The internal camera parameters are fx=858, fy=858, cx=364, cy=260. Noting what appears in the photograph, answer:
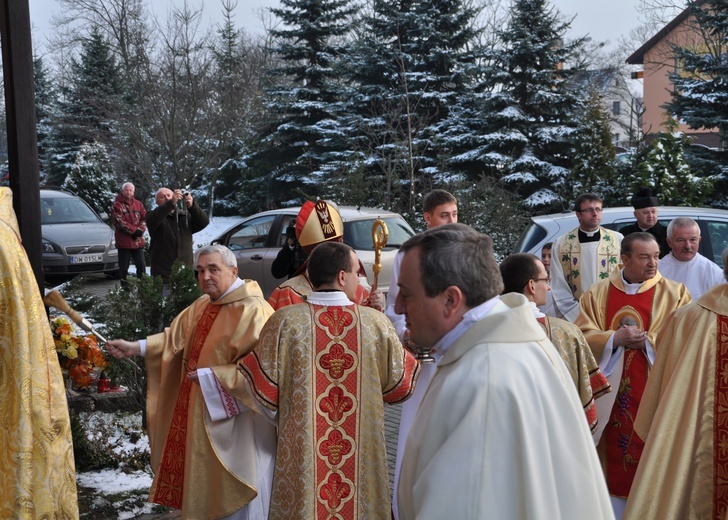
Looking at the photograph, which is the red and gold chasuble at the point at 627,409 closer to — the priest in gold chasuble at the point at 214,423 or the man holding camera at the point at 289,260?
the priest in gold chasuble at the point at 214,423

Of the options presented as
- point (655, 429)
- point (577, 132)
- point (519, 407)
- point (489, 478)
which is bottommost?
point (655, 429)

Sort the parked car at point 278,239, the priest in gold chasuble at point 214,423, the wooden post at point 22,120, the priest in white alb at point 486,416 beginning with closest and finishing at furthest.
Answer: the priest in white alb at point 486,416 → the wooden post at point 22,120 → the priest in gold chasuble at point 214,423 → the parked car at point 278,239

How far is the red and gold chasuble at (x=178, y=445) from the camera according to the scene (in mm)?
4973

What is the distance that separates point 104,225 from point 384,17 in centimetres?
1426

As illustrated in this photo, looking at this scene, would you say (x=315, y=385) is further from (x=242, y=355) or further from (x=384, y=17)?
(x=384, y=17)

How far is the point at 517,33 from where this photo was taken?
24188 mm

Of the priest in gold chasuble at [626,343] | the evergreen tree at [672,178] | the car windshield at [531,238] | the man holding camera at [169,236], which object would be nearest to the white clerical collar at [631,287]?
the priest in gold chasuble at [626,343]

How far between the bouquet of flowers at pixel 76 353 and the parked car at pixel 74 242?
9792 millimetres

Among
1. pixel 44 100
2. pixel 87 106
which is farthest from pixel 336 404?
pixel 44 100

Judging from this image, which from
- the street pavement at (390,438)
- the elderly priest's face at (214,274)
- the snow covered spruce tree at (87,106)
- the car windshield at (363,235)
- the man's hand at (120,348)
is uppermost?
the snow covered spruce tree at (87,106)

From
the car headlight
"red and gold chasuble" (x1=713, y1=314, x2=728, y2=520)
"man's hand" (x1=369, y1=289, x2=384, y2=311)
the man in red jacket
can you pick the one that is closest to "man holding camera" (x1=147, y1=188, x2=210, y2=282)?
the man in red jacket

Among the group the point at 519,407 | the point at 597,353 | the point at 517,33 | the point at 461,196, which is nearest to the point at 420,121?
the point at 517,33

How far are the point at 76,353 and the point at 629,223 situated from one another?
250 inches

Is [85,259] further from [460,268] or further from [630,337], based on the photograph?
[460,268]
